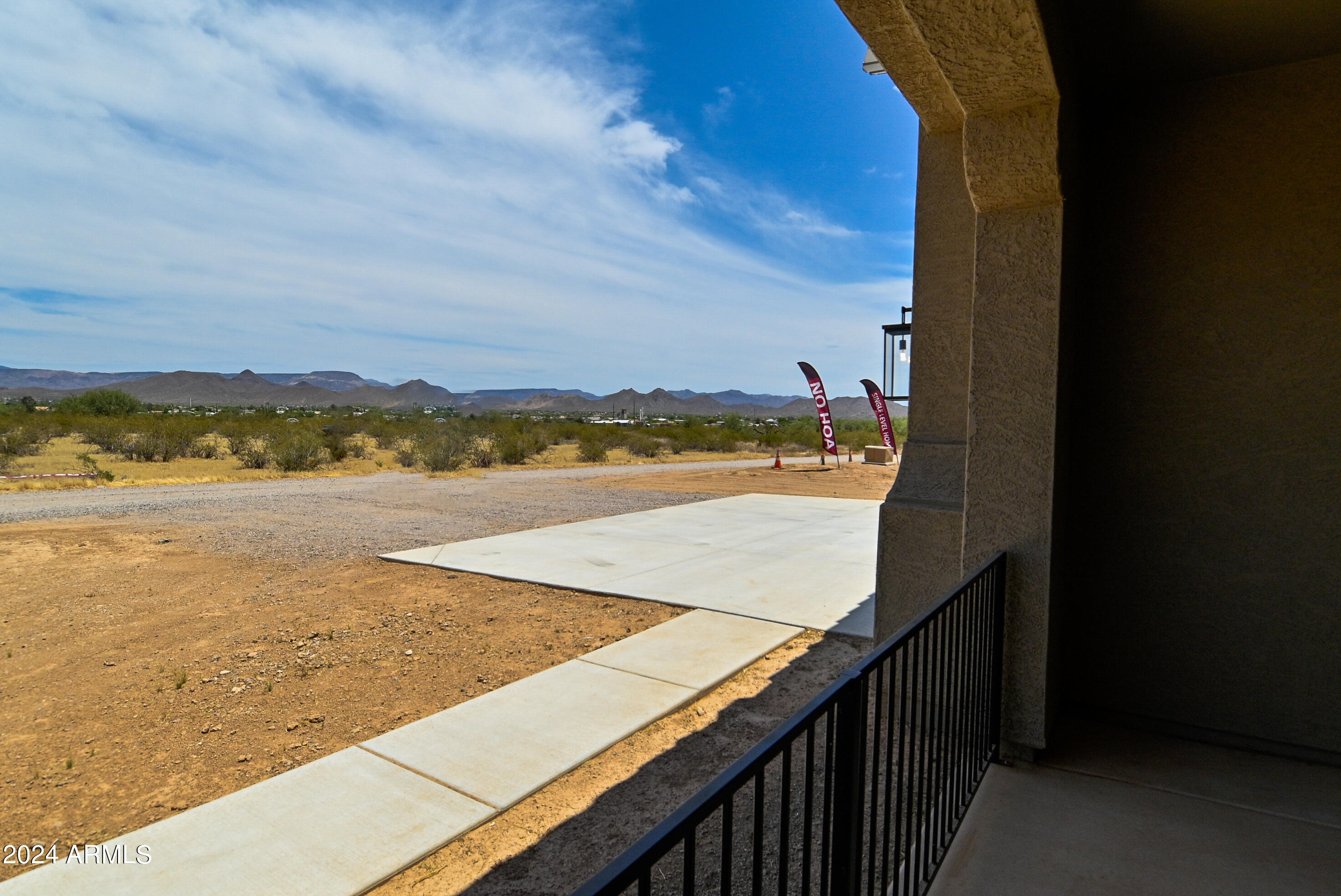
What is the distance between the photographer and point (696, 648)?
5.55 metres

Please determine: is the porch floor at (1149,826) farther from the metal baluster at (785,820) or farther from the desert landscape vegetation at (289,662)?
the metal baluster at (785,820)

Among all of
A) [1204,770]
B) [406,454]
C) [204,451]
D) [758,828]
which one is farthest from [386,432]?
[758,828]

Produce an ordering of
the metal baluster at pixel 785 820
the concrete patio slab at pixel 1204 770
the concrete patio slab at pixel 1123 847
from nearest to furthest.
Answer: the metal baluster at pixel 785 820 < the concrete patio slab at pixel 1123 847 < the concrete patio slab at pixel 1204 770

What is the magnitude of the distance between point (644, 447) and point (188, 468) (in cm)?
2085

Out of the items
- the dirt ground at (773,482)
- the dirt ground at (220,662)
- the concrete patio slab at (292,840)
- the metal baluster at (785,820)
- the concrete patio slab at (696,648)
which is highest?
the metal baluster at (785,820)

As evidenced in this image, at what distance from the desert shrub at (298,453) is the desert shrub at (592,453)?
1134 cm

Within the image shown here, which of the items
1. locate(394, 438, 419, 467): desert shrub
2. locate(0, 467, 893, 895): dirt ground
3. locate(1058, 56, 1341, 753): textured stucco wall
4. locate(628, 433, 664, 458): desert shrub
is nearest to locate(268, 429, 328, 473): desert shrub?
locate(394, 438, 419, 467): desert shrub

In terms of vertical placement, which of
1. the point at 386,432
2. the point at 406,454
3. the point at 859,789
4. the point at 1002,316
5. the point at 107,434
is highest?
the point at 1002,316

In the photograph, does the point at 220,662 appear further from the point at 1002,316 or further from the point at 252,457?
the point at 252,457

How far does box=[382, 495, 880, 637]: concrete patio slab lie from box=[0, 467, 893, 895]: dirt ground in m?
0.47

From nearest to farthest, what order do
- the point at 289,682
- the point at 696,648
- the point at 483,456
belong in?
the point at 289,682
the point at 696,648
the point at 483,456

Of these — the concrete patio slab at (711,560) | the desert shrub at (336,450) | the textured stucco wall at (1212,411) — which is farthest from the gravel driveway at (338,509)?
the textured stucco wall at (1212,411)

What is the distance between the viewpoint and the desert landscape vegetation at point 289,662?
338 centimetres

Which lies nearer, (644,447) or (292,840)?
(292,840)
